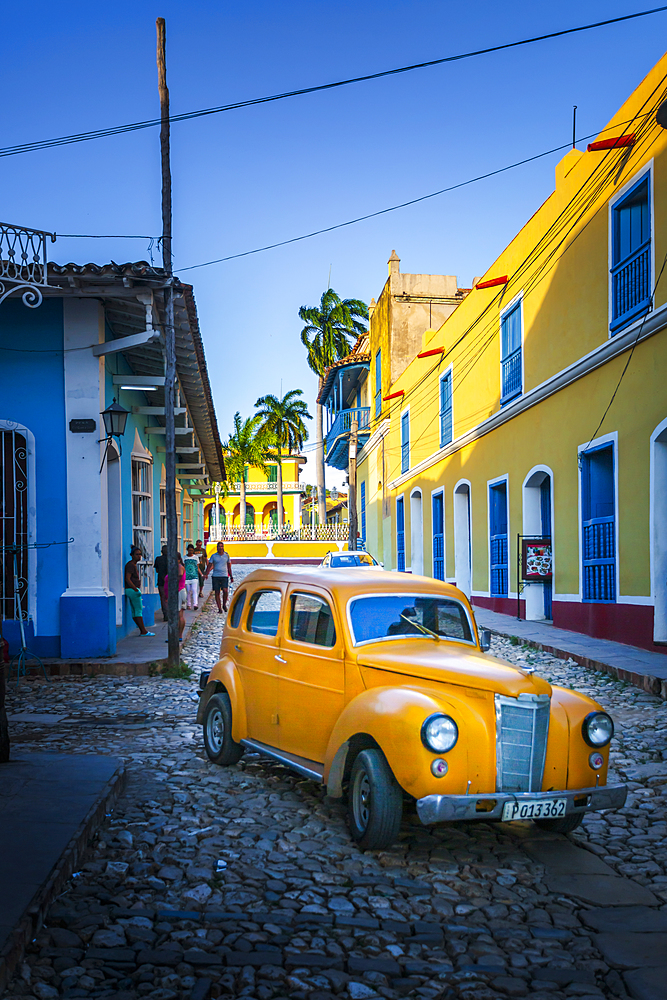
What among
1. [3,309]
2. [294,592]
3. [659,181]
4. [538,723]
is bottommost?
[538,723]

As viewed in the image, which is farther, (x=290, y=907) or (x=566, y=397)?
(x=566, y=397)

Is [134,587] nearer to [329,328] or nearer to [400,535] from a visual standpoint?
[400,535]

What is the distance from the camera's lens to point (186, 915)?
3678mm

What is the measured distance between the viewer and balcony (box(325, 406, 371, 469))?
37.5m

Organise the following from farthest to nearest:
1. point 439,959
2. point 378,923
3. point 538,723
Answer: point 538,723
point 378,923
point 439,959

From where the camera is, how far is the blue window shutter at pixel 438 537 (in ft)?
80.3

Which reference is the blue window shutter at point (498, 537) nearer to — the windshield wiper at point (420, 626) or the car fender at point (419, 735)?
the windshield wiper at point (420, 626)

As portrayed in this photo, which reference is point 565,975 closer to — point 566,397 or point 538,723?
point 538,723

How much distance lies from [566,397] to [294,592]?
9470 mm

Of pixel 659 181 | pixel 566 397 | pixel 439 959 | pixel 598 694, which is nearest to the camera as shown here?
pixel 439 959

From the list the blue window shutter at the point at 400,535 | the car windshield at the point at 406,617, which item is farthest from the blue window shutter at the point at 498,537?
the car windshield at the point at 406,617

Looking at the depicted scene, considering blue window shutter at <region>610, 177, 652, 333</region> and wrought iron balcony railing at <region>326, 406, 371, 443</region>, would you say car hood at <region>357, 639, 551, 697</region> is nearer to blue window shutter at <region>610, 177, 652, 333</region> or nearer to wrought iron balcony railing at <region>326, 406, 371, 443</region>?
blue window shutter at <region>610, 177, 652, 333</region>

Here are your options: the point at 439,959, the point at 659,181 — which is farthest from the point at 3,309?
the point at 439,959

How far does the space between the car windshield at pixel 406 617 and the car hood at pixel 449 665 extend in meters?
0.10
